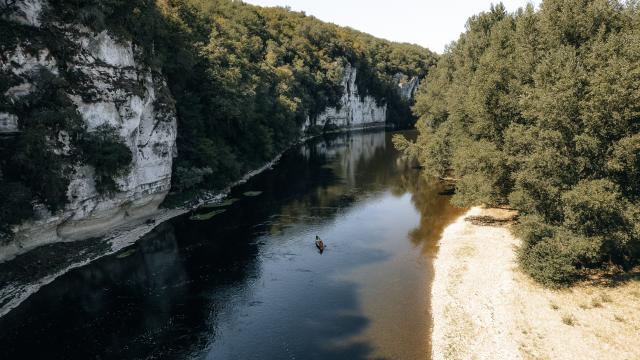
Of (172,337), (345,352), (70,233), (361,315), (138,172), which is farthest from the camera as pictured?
(138,172)

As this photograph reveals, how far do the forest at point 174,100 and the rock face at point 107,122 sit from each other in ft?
2.35

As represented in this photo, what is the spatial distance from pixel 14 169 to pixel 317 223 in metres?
25.6

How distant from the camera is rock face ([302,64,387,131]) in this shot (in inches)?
4973

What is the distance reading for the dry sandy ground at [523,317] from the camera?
813 inches

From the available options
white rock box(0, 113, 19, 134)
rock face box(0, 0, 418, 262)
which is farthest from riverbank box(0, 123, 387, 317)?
white rock box(0, 113, 19, 134)

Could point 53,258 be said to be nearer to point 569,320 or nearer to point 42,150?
point 42,150

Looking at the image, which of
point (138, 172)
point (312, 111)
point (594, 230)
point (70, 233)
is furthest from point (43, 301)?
point (312, 111)

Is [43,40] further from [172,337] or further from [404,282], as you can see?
[404,282]

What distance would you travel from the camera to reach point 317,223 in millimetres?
42438

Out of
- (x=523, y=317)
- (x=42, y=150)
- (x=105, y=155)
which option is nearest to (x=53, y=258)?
(x=42, y=150)

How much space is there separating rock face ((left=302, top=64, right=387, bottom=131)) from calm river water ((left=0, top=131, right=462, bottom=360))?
75.3 metres

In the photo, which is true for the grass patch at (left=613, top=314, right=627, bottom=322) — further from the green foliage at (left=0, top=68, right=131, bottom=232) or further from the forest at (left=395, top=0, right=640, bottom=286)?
the green foliage at (left=0, top=68, right=131, bottom=232)

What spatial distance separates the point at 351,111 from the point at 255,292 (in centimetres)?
11545

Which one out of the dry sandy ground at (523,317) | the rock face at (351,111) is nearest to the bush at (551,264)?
the dry sandy ground at (523,317)
